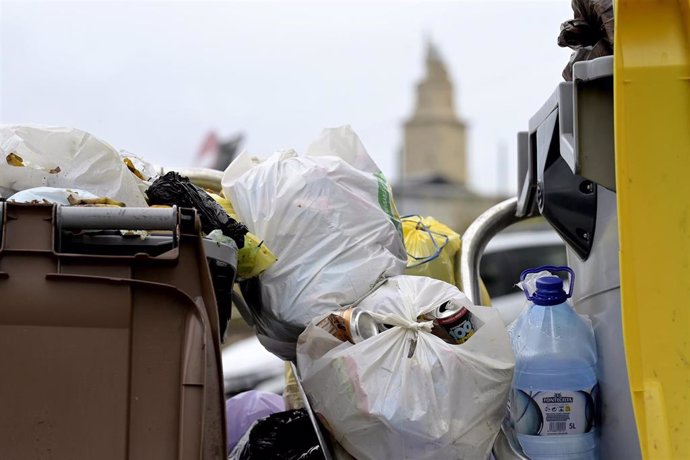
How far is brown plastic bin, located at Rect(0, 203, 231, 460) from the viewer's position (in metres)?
1.57

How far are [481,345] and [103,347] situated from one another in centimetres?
77

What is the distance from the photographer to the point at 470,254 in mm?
2746

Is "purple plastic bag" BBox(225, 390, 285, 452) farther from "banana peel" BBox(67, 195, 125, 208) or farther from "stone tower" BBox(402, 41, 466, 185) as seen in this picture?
"stone tower" BBox(402, 41, 466, 185)

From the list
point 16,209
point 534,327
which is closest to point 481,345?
point 534,327

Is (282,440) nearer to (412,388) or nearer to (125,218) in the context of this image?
(412,388)

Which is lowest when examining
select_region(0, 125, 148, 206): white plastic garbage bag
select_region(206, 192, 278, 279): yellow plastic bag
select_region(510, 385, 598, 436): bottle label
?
select_region(510, 385, 598, 436): bottle label

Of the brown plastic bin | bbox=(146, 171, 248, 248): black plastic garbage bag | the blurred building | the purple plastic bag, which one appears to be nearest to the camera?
the brown plastic bin

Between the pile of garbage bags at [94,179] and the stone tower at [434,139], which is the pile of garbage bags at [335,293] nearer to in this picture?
the pile of garbage bags at [94,179]

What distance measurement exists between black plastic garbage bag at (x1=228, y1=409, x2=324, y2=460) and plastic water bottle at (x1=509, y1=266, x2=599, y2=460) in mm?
560

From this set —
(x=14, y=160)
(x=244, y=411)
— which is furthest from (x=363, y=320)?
(x=244, y=411)

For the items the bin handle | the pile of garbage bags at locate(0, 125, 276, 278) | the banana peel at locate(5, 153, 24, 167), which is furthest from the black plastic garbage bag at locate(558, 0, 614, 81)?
the banana peel at locate(5, 153, 24, 167)

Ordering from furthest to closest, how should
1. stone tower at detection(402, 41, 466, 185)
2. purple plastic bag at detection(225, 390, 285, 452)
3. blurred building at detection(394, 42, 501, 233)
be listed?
stone tower at detection(402, 41, 466, 185) → blurred building at detection(394, 42, 501, 233) → purple plastic bag at detection(225, 390, 285, 452)

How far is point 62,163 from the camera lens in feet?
6.96

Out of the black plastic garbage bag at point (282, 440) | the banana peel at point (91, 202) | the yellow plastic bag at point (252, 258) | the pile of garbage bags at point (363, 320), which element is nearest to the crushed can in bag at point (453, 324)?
the pile of garbage bags at point (363, 320)
